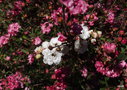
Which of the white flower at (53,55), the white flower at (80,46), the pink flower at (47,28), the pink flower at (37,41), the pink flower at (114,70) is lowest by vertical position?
the pink flower at (114,70)

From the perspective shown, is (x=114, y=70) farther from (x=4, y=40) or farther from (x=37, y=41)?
(x=4, y=40)

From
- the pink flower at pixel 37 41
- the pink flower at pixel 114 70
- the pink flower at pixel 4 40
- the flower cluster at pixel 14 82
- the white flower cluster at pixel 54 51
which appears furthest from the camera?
Answer: the pink flower at pixel 4 40

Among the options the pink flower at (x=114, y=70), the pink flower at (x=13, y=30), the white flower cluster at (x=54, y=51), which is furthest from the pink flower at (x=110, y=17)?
the pink flower at (x=13, y=30)

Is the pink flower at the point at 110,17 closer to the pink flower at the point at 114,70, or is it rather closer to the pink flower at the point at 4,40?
the pink flower at the point at 114,70

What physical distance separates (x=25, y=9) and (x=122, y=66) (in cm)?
154

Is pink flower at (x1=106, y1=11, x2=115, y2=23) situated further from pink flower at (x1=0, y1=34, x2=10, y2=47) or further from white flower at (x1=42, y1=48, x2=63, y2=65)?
pink flower at (x1=0, y1=34, x2=10, y2=47)

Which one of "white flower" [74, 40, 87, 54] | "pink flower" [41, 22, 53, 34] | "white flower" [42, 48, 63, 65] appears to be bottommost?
"white flower" [42, 48, 63, 65]

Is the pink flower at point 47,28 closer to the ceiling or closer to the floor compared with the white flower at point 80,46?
closer to the ceiling

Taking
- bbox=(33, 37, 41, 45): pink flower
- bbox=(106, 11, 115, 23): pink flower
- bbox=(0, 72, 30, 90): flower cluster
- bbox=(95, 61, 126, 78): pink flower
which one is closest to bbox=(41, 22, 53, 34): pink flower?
bbox=(33, 37, 41, 45): pink flower

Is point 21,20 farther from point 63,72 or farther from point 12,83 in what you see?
point 63,72

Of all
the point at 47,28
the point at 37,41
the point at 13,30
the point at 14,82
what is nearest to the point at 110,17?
the point at 47,28

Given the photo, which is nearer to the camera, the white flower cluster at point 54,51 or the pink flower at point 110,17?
the white flower cluster at point 54,51

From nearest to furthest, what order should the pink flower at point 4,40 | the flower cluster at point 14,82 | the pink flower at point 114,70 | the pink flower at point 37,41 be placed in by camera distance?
the pink flower at point 114,70, the flower cluster at point 14,82, the pink flower at point 37,41, the pink flower at point 4,40

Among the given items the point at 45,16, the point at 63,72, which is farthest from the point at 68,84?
the point at 45,16
